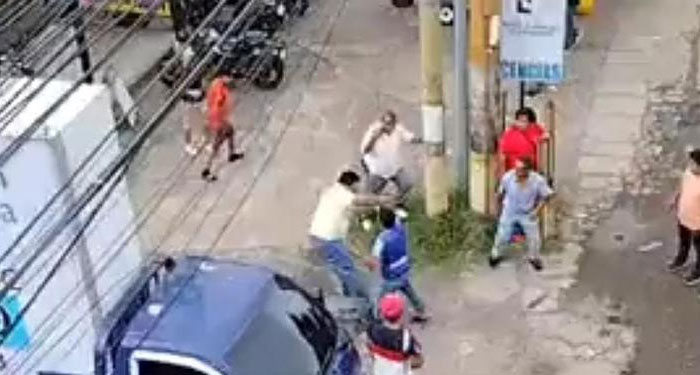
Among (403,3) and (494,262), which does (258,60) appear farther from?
(494,262)

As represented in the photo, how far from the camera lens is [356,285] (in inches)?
538

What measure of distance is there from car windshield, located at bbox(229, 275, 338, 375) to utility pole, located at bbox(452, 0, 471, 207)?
3.06m

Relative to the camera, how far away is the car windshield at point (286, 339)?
11.8 meters

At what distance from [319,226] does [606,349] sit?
8.50 ft

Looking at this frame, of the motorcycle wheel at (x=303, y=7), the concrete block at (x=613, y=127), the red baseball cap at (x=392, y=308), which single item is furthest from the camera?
the motorcycle wheel at (x=303, y=7)

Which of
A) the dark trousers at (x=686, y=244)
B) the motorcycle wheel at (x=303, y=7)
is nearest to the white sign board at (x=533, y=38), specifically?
the dark trousers at (x=686, y=244)

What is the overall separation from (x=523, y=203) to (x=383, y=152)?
1536 mm

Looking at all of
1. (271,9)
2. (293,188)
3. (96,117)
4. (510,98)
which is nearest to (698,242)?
(510,98)

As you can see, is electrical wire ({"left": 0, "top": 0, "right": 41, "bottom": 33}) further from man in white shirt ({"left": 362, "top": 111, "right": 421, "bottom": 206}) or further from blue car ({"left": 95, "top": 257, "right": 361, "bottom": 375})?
man in white shirt ({"left": 362, "top": 111, "right": 421, "bottom": 206})

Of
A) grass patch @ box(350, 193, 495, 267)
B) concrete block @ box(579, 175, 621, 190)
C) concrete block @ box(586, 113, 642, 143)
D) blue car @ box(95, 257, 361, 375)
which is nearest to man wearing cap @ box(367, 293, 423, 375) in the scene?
blue car @ box(95, 257, 361, 375)

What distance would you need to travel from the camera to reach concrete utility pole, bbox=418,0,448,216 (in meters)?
14.7

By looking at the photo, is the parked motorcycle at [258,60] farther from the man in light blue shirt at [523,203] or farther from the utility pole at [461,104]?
the man in light blue shirt at [523,203]

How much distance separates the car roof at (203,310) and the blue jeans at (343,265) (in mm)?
811

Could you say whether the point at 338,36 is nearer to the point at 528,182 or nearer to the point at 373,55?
the point at 373,55
